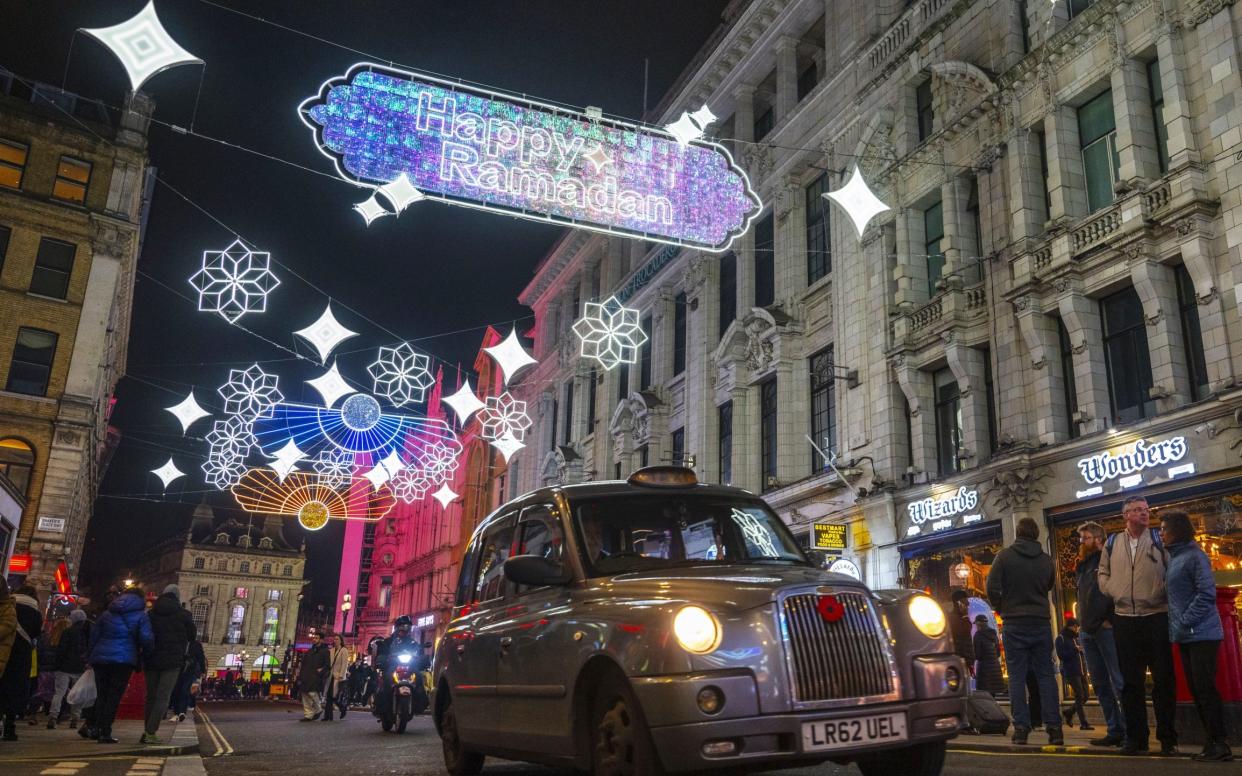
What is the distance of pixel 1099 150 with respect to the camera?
17141mm

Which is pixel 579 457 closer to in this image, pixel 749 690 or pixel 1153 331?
pixel 1153 331

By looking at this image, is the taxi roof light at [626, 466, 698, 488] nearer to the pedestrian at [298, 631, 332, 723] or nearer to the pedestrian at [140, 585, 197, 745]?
the pedestrian at [140, 585, 197, 745]

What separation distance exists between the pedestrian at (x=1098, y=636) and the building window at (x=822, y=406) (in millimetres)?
14375

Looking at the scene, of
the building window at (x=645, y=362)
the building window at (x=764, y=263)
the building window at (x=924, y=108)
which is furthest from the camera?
the building window at (x=645, y=362)

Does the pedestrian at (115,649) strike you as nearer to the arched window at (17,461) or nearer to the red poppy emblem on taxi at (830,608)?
the red poppy emblem on taxi at (830,608)

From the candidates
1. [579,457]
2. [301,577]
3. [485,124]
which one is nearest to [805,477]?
[485,124]

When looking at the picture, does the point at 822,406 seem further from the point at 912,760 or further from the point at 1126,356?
the point at 912,760

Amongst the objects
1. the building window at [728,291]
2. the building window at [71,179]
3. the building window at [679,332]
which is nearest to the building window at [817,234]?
the building window at [728,291]

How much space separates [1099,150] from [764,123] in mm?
15071

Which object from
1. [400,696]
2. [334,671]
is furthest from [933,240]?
[334,671]

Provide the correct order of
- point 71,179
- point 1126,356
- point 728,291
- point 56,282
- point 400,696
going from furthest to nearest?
point 71,179 < point 56,282 < point 728,291 < point 1126,356 < point 400,696

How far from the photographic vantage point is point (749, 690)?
414cm

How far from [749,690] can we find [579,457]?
36.0m

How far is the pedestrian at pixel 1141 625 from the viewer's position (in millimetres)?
7207
